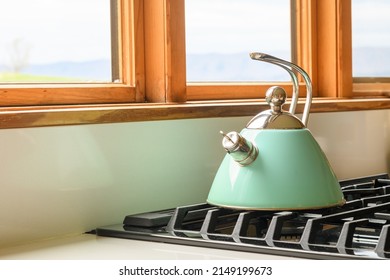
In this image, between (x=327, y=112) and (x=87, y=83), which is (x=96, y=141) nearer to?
(x=87, y=83)

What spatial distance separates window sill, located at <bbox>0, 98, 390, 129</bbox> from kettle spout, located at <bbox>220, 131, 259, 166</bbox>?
8.5 inches

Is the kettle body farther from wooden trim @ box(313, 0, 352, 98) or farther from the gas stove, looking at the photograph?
wooden trim @ box(313, 0, 352, 98)

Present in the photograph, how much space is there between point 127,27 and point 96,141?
36 centimetres

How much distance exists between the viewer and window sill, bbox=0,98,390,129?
1.32m

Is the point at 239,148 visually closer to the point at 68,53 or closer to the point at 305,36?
the point at 68,53

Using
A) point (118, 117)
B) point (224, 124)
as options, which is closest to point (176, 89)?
point (224, 124)

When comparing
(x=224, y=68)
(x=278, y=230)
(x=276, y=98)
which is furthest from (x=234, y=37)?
(x=278, y=230)

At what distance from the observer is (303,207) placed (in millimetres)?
1356

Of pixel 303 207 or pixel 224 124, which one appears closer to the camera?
pixel 303 207

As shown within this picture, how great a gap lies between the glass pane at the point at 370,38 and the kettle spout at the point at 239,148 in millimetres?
1079

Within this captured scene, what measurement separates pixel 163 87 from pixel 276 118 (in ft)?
1.12

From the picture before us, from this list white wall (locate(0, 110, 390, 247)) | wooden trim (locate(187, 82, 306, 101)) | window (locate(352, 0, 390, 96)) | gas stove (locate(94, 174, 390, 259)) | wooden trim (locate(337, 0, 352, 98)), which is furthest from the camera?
window (locate(352, 0, 390, 96))

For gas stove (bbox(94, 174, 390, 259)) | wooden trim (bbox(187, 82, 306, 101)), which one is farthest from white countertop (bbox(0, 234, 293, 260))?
wooden trim (bbox(187, 82, 306, 101))
